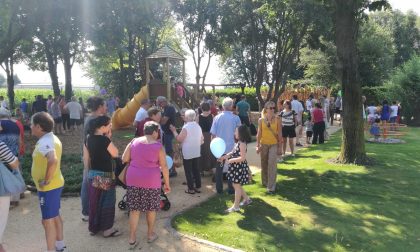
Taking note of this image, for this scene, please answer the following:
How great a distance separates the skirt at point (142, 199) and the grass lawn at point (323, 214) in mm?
917

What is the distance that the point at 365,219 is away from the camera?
6195 mm

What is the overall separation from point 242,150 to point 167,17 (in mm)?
22892

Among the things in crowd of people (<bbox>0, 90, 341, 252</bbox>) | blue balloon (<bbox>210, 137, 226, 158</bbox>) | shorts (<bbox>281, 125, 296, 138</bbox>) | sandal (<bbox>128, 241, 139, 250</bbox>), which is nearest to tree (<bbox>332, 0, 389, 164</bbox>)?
shorts (<bbox>281, 125, 296, 138</bbox>)

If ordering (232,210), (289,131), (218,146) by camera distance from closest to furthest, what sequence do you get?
(232,210), (218,146), (289,131)

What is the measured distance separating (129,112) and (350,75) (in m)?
11.0

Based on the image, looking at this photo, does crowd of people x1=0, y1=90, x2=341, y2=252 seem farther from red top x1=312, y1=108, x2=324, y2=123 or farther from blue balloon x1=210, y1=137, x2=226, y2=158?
red top x1=312, y1=108, x2=324, y2=123

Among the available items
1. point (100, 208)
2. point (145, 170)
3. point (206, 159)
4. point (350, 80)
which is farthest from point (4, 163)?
point (350, 80)

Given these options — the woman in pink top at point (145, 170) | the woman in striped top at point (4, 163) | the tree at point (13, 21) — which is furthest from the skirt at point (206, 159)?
the tree at point (13, 21)

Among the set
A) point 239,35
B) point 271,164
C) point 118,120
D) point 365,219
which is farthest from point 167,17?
point 365,219

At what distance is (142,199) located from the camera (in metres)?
5.02

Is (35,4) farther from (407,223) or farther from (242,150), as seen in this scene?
(407,223)

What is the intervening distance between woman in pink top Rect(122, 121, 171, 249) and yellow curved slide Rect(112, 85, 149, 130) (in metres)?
13.5

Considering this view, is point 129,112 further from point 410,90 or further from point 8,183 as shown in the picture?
point 410,90

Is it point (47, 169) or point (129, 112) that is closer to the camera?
point (47, 169)
